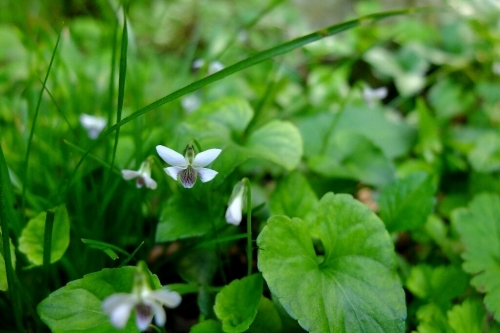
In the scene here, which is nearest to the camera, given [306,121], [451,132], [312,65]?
[306,121]

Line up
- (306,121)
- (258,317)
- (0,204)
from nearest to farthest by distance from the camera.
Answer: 1. (0,204)
2. (258,317)
3. (306,121)

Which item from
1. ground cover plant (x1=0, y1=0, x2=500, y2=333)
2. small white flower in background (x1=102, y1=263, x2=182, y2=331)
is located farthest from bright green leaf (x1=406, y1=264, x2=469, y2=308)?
small white flower in background (x1=102, y1=263, x2=182, y2=331)

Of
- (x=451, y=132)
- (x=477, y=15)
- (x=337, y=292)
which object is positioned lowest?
(x=451, y=132)

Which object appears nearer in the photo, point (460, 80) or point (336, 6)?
point (460, 80)

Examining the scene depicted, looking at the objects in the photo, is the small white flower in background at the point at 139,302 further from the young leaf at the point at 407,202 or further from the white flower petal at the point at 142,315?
the young leaf at the point at 407,202

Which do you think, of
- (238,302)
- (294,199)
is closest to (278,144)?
(294,199)

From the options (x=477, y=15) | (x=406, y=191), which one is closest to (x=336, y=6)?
(x=477, y=15)

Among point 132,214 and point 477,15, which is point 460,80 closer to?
point 477,15
